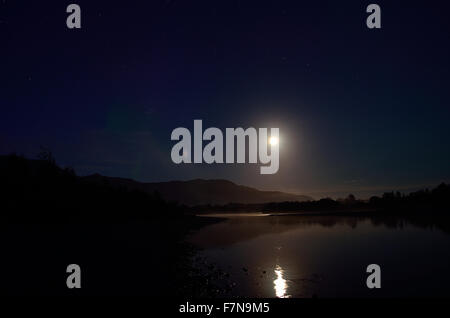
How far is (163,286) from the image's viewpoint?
68.4 ft

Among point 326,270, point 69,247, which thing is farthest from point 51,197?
point 326,270

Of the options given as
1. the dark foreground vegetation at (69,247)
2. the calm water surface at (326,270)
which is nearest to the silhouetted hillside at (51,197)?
the dark foreground vegetation at (69,247)

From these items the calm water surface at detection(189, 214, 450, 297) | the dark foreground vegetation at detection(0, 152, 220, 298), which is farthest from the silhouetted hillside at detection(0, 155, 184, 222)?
the calm water surface at detection(189, 214, 450, 297)

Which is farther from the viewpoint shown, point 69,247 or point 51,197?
point 51,197

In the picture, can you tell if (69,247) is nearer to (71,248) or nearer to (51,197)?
(71,248)

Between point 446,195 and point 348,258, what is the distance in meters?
201

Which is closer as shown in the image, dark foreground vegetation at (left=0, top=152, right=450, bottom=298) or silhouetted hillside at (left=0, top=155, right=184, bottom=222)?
dark foreground vegetation at (left=0, top=152, right=450, bottom=298)

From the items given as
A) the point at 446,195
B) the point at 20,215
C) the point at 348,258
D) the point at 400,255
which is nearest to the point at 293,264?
the point at 348,258

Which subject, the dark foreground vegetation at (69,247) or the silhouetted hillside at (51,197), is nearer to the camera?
the dark foreground vegetation at (69,247)

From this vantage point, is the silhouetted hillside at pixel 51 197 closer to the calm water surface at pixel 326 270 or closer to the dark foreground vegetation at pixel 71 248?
the dark foreground vegetation at pixel 71 248

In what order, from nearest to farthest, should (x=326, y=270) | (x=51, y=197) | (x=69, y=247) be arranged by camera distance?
(x=326, y=270), (x=69, y=247), (x=51, y=197)

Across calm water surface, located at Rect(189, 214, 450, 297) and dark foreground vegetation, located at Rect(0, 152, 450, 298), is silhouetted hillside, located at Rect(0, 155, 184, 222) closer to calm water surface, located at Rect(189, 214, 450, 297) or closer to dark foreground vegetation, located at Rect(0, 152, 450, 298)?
dark foreground vegetation, located at Rect(0, 152, 450, 298)
